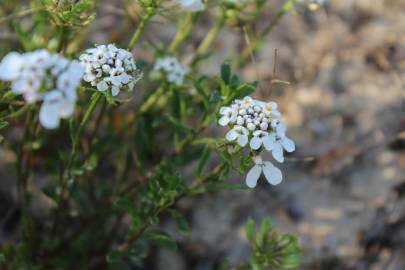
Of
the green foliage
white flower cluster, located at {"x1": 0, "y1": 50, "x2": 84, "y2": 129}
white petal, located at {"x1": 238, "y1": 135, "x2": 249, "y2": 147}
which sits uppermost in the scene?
white flower cluster, located at {"x1": 0, "y1": 50, "x2": 84, "y2": 129}

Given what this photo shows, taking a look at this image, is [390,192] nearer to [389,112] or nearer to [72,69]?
[389,112]

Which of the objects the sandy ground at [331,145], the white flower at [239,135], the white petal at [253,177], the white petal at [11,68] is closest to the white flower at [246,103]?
the white flower at [239,135]

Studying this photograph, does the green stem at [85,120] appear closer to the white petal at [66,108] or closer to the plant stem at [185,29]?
the white petal at [66,108]

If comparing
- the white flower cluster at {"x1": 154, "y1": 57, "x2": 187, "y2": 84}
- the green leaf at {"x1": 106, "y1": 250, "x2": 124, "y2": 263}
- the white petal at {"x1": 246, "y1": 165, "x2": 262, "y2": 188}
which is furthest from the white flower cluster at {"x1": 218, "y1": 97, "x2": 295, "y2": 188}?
the green leaf at {"x1": 106, "y1": 250, "x2": 124, "y2": 263}

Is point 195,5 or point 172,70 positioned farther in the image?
point 172,70

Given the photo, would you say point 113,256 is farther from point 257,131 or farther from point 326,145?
point 326,145

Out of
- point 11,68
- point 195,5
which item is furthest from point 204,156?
point 11,68

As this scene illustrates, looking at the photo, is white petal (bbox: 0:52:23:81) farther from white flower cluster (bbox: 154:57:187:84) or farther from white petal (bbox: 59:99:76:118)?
white flower cluster (bbox: 154:57:187:84)
